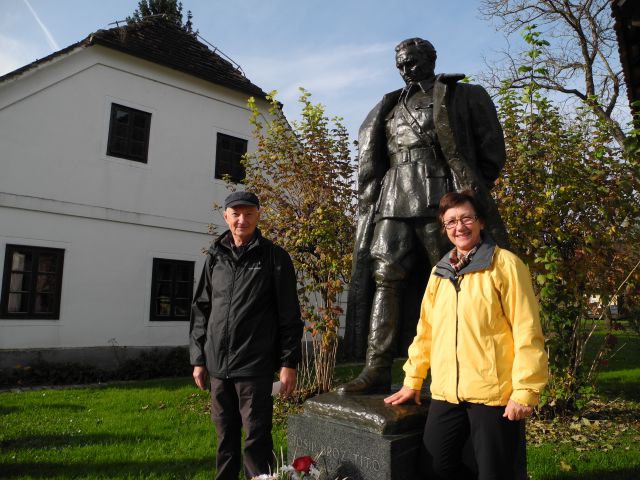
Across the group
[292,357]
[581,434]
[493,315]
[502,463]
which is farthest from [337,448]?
[581,434]

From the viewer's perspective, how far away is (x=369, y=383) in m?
3.37

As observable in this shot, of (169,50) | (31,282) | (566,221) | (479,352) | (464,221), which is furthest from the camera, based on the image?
(169,50)

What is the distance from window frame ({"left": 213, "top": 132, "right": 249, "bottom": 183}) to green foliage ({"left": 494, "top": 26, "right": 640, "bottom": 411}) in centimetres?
749

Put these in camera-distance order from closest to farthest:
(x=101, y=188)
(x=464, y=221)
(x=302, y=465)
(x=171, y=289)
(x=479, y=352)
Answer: (x=479, y=352), (x=464, y=221), (x=302, y=465), (x=101, y=188), (x=171, y=289)

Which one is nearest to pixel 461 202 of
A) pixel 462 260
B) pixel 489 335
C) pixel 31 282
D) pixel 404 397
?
pixel 462 260

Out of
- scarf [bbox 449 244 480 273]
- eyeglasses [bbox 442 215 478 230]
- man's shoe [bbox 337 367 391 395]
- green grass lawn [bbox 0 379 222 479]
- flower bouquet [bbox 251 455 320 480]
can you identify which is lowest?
green grass lawn [bbox 0 379 222 479]

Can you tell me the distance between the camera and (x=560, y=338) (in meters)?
6.65

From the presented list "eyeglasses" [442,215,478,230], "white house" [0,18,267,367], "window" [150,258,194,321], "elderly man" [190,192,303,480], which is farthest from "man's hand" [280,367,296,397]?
"window" [150,258,194,321]

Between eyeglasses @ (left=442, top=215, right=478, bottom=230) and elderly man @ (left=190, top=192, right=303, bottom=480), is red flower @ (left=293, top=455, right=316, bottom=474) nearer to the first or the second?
elderly man @ (left=190, top=192, right=303, bottom=480)

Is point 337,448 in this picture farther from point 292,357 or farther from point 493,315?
point 493,315

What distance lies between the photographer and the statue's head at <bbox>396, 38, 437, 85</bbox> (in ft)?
12.1

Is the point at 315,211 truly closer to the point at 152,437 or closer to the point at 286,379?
the point at 152,437

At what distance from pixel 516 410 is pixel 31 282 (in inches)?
391

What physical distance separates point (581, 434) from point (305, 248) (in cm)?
422
